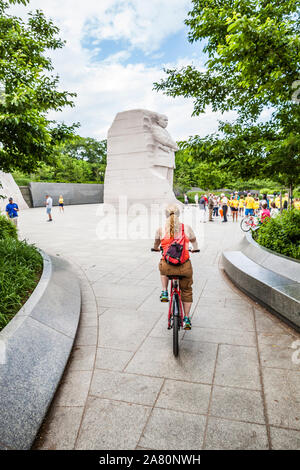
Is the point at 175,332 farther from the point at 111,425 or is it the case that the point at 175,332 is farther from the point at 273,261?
the point at 273,261

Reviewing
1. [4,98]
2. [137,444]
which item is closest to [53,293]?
[137,444]

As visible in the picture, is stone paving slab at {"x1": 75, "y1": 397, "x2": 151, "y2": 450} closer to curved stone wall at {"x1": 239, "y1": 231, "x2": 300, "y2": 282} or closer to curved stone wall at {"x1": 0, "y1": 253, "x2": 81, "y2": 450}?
curved stone wall at {"x1": 0, "y1": 253, "x2": 81, "y2": 450}

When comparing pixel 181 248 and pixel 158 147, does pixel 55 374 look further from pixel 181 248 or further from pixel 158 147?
pixel 158 147

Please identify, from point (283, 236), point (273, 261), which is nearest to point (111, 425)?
point (273, 261)

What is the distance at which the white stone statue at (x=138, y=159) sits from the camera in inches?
838

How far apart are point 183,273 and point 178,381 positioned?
46.4 inches

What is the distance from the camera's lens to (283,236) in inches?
255

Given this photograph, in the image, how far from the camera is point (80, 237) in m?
12.7

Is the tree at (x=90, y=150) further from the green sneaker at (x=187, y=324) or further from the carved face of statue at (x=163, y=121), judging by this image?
the green sneaker at (x=187, y=324)

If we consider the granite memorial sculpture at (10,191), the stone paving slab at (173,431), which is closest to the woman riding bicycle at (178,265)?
the stone paving slab at (173,431)

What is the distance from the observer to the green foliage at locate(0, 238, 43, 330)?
3764mm

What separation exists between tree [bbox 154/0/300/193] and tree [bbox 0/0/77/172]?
9.92 ft

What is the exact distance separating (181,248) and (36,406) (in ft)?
6.97

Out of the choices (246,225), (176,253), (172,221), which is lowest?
(246,225)
